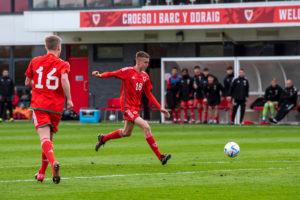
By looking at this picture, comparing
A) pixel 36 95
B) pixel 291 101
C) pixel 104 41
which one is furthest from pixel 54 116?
pixel 104 41

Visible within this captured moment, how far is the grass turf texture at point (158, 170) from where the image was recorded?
8172mm

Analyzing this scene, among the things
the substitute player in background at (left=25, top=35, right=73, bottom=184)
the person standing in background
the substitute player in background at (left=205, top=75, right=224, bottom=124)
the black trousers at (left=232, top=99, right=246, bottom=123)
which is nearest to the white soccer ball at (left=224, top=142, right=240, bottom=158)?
the substitute player in background at (left=25, top=35, right=73, bottom=184)

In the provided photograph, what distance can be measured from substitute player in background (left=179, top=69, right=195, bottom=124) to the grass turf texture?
8.48 meters

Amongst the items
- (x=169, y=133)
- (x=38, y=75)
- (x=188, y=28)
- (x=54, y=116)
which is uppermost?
(x=188, y=28)

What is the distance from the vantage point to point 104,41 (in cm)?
3016

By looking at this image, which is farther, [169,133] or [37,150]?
[169,133]

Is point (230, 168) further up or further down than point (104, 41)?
further down

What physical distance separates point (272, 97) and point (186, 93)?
3.45m

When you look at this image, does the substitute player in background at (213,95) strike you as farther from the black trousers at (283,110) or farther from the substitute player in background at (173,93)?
the black trousers at (283,110)

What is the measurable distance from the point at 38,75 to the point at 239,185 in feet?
10.1

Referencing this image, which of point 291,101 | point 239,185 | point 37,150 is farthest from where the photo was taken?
point 291,101

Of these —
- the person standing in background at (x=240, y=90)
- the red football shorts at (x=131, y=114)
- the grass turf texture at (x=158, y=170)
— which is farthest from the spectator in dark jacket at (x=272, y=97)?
the red football shorts at (x=131, y=114)

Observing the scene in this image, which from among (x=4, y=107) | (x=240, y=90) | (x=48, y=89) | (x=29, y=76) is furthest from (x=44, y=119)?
(x=4, y=107)

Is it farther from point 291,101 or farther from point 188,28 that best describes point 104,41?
point 291,101
